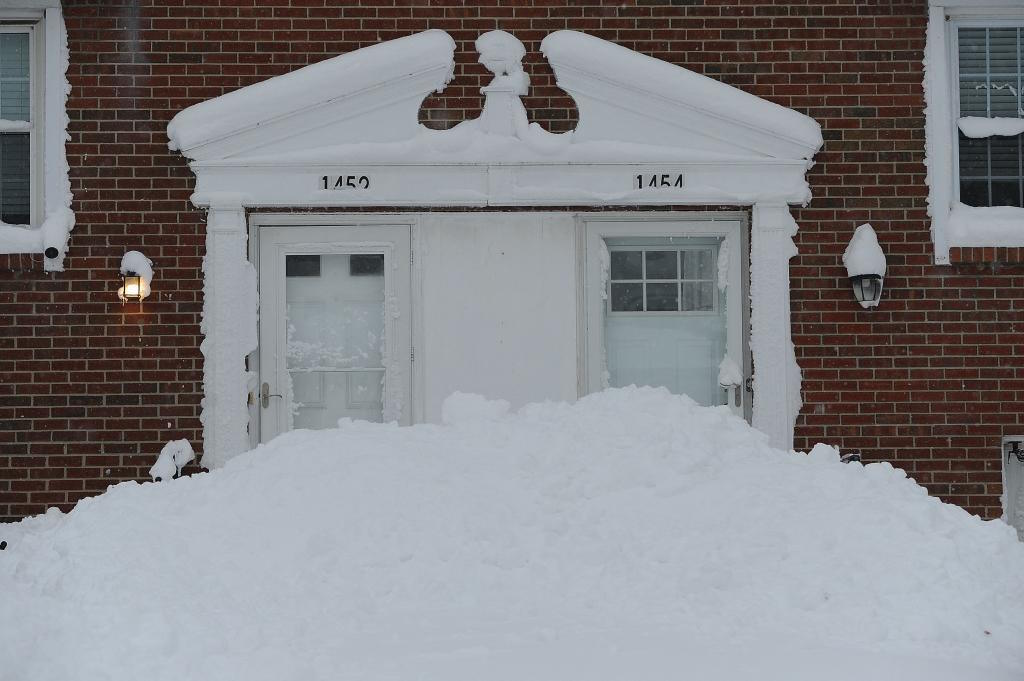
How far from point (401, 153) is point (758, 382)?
113 inches

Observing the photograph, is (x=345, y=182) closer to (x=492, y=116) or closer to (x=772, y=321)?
(x=492, y=116)

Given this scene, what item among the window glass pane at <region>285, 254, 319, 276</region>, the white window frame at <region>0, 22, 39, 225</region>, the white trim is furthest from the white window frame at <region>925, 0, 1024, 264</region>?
the white window frame at <region>0, 22, 39, 225</region>

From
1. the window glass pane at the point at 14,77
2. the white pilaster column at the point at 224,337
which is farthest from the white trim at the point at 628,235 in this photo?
the window glass pane at the point at 14,77

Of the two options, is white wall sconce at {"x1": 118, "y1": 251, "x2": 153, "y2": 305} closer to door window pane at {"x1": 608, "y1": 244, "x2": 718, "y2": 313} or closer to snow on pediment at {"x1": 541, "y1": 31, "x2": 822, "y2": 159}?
snow on pediment at {"x1": 541, "y1": 31, "x2": 822, "y2": 159}

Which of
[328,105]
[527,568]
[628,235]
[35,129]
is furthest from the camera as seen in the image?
[628,235]

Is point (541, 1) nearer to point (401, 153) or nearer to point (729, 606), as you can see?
point (401, 153)

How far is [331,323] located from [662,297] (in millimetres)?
2316

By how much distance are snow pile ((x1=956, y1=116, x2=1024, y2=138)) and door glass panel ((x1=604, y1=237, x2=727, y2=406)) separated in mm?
1905

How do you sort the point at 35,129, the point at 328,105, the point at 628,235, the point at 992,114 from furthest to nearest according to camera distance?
the point at 992,114 → the point at 628,235 → the point at 35,129 → the point at 328,105

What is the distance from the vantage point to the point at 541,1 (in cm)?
643

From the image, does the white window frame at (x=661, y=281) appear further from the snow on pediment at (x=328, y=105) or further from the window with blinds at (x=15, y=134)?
the window with blinds at (x=15, y=134)

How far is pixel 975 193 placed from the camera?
21.8 ft

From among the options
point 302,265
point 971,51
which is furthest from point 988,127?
point 302,265

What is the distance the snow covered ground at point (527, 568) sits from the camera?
3514mm
